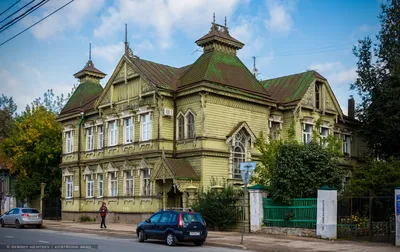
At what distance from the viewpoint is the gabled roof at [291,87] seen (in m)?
39.3

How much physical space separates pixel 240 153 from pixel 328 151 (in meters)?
8.61

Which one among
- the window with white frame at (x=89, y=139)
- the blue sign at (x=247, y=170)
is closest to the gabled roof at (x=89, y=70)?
the window with white frame at (x=89, y=139)

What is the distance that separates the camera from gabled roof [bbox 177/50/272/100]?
115 ft

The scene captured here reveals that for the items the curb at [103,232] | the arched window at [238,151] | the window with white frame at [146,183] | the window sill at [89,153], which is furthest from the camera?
the window sill at [89,153]

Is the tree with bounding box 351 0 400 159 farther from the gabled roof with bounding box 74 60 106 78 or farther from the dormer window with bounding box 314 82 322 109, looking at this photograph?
the gabled roof with bounding box 74 60 106 78

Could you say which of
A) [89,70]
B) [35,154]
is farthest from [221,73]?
[35,154]

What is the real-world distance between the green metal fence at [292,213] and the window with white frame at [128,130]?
44.2 feet

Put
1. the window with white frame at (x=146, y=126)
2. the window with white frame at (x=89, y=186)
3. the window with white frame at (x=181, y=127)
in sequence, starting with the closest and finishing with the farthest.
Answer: the window with white frame at (x=181, y=127), the window with white frame at (x=146, y=126), the window with white frame at (x=89, y=186)

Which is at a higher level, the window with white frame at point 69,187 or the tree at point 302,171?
the tree at point 302,171

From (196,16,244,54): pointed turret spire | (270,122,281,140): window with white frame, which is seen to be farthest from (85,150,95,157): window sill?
(270,122,281,140): window with white frame

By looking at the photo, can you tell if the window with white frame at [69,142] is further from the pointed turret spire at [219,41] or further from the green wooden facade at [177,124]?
the pointed turret spire at [219,41]

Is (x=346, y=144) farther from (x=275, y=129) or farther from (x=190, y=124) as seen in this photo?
(x=190, y=124)

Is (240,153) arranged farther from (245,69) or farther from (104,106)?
(104,106)

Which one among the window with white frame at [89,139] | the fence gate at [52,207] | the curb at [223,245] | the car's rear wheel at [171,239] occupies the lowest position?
the fence gate at [52,207]
